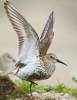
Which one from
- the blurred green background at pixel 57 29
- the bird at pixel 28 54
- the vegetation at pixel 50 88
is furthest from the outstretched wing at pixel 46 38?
the blurred green background at pixel 57 29

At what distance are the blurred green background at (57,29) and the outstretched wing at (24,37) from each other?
5112mm

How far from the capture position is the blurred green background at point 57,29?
62.8 ft

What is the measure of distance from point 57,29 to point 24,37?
10847 millimetres

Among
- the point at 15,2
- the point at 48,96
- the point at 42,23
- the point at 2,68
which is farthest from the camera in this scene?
the point at 15,2

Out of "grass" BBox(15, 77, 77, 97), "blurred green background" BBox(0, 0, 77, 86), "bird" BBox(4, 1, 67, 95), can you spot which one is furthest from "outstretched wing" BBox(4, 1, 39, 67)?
"blurred green background" BBox(0, 0, 77, 86)

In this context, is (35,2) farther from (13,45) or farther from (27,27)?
(27,27)

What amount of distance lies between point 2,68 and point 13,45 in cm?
544

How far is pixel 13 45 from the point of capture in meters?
20.8

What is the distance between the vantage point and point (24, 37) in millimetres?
11539

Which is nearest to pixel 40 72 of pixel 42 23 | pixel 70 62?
pixel 70 62

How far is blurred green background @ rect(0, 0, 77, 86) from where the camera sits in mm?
19156

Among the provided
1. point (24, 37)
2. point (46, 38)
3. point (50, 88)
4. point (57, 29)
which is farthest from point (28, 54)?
point (57, 29)

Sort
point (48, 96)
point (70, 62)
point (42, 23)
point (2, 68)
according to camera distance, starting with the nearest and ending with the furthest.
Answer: point (48, 96) → point (2, 68) → point (70, 62) → point (42, 23)

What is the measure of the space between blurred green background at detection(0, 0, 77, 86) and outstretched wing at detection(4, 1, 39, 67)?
201 inches
